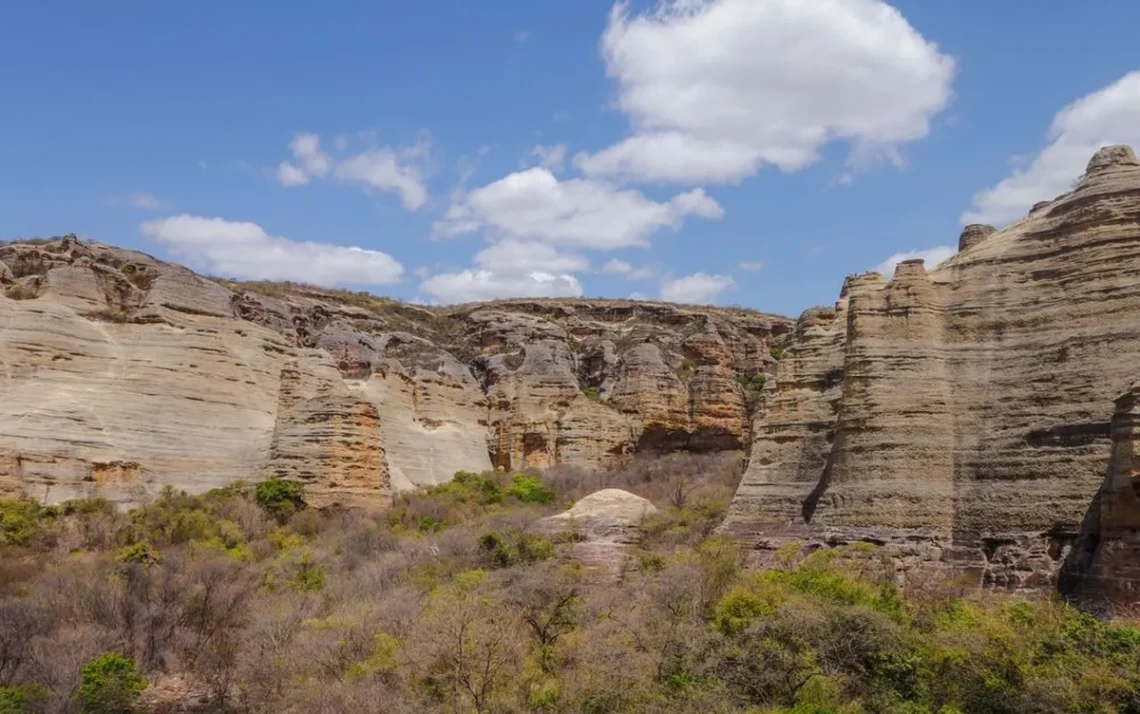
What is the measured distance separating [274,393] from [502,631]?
72.1 ft

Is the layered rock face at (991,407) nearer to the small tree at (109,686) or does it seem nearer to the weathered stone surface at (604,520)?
the weathered stone surface at (604,520)

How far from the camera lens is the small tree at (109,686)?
16672 mm

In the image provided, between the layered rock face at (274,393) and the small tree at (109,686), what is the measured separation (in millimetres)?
12539

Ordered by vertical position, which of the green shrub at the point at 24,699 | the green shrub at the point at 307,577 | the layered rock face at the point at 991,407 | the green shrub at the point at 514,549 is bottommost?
the green shrub at the point at 24,699

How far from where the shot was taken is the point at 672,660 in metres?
15.9

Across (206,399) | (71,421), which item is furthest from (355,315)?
(71,421)

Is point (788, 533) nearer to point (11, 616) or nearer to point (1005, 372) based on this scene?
point (1005, 372)

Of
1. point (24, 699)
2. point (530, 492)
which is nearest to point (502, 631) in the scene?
point (24, 699)

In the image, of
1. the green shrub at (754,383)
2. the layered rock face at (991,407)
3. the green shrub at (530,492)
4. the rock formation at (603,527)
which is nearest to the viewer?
the layered rock face at (991,407)

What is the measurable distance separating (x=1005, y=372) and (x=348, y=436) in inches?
884

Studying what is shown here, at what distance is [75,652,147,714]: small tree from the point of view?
1667 centimetres

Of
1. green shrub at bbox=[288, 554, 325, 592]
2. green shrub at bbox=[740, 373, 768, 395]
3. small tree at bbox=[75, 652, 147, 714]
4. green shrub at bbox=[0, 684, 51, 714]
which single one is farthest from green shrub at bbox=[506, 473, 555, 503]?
green shrub at bbox=[0, 684, 51, 714]

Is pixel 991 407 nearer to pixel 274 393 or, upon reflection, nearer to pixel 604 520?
pixel 604 520

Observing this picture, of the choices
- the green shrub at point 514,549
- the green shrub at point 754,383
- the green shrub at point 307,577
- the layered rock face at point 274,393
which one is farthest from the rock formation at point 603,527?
the green shrub at point 754,383
